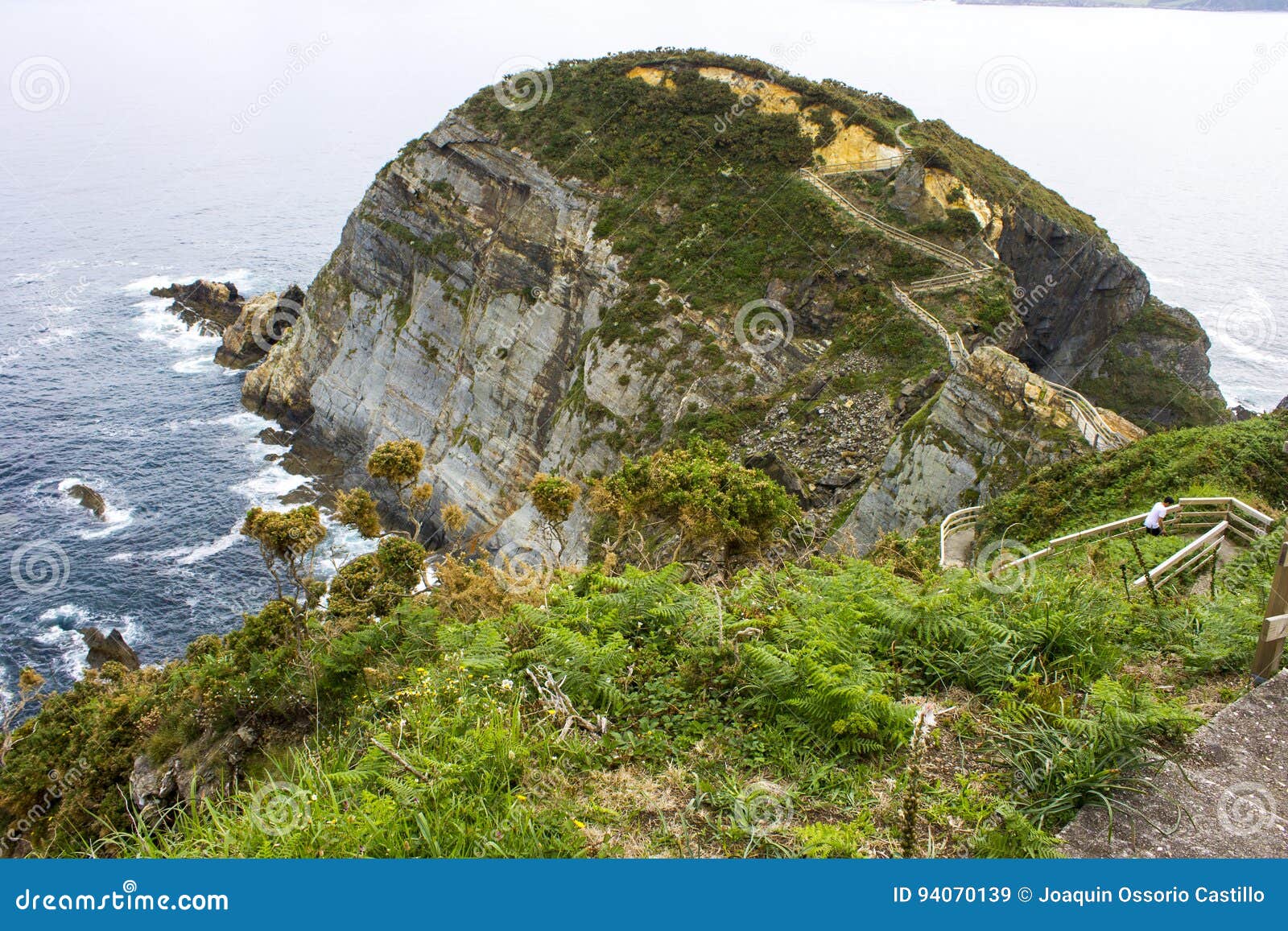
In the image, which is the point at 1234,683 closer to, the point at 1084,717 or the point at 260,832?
the point at 1084,717

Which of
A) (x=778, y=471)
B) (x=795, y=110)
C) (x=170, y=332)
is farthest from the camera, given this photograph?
(x=170, y=332)

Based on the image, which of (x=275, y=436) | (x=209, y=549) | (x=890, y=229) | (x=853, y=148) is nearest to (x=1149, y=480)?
(x=890, y=229)

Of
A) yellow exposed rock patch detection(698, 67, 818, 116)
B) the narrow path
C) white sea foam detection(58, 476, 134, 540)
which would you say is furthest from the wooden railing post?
white sea foam detection(58, 476, 134, 540)

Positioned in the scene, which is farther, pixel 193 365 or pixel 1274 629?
pixel 193 365

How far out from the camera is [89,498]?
4647 cm

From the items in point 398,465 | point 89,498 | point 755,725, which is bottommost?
point 89,498

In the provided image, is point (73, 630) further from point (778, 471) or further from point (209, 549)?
point (778, 471)

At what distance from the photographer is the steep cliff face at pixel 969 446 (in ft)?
84.6

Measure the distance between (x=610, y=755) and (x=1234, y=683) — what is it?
5876 mm

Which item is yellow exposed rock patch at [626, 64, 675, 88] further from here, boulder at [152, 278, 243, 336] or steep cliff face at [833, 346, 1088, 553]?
boulder at [152, 278, 243, 336]

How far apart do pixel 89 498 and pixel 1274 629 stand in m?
52.7

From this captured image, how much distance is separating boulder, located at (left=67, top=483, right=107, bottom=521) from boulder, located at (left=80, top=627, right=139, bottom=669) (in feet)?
37.2

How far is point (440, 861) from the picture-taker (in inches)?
203

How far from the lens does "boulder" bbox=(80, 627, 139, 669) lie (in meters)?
35.3
